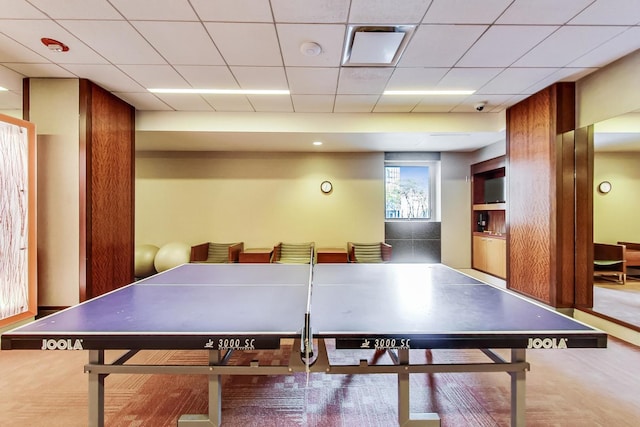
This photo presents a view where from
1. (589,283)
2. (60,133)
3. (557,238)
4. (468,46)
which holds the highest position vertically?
(468,46)

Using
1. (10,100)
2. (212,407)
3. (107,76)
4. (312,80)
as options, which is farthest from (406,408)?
(10,100)

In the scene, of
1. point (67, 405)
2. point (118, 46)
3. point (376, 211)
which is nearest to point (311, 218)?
point (376, 211)

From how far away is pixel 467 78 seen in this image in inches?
137

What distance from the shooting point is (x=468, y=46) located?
110 inches

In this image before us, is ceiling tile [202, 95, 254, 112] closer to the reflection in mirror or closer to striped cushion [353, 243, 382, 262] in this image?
striped cushion [353, 243, 382, 262]

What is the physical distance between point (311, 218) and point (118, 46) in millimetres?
4358

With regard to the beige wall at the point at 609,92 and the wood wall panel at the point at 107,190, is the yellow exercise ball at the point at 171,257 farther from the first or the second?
the beige wall at the point at 609,92

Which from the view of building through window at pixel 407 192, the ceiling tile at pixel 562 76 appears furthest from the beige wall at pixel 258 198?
the ceiling tile at pixel 562 76

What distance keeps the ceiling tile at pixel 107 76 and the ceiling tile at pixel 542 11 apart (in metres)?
3.96

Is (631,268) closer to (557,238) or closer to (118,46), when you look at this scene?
(557,238)

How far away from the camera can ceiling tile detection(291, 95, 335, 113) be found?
401 cm

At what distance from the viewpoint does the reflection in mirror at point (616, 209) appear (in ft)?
11.0

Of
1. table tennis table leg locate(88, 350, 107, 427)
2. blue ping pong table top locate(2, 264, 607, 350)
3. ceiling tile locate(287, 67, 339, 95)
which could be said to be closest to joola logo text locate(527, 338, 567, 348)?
blue ping pong table top locate(2, 264, 607, 350)

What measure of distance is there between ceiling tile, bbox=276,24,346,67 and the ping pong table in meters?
2.20
